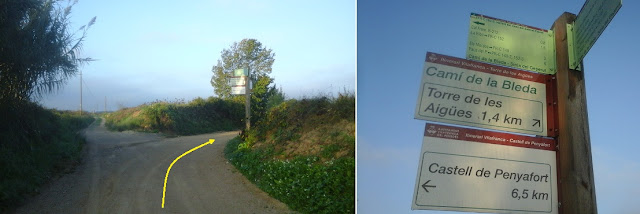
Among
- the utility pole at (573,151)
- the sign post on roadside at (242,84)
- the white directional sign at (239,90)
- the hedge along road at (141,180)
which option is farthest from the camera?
the white directional sign at (239,90)

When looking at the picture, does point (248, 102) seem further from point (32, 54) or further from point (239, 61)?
point (32, 54)

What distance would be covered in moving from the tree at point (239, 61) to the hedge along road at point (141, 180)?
602mm

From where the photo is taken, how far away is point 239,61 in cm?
514

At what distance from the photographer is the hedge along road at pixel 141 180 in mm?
4625

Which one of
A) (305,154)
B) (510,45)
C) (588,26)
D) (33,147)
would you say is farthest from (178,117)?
(588,26)

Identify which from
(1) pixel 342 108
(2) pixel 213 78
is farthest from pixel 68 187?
(1) pixel 342 108

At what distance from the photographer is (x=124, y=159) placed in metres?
4.93

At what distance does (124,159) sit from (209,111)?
1.02 meters

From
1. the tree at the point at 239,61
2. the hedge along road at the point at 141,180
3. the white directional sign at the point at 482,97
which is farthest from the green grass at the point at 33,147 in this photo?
the white directional sign at the point at 482,97

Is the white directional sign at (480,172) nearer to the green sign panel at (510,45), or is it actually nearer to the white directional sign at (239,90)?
the green sign panel at (510,45)

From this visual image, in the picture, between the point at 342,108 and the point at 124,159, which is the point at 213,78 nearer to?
the point at 124,159

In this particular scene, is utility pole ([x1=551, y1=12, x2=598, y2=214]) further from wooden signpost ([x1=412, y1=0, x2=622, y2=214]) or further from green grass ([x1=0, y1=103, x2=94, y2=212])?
green grass ([x1=0, y1=103, x2=94, y2=212])

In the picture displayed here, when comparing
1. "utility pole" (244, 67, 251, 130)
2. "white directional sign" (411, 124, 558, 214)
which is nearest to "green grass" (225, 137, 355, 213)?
"utility pole" (244, 67, 251, 130)

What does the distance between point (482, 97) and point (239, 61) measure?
3.11 m
